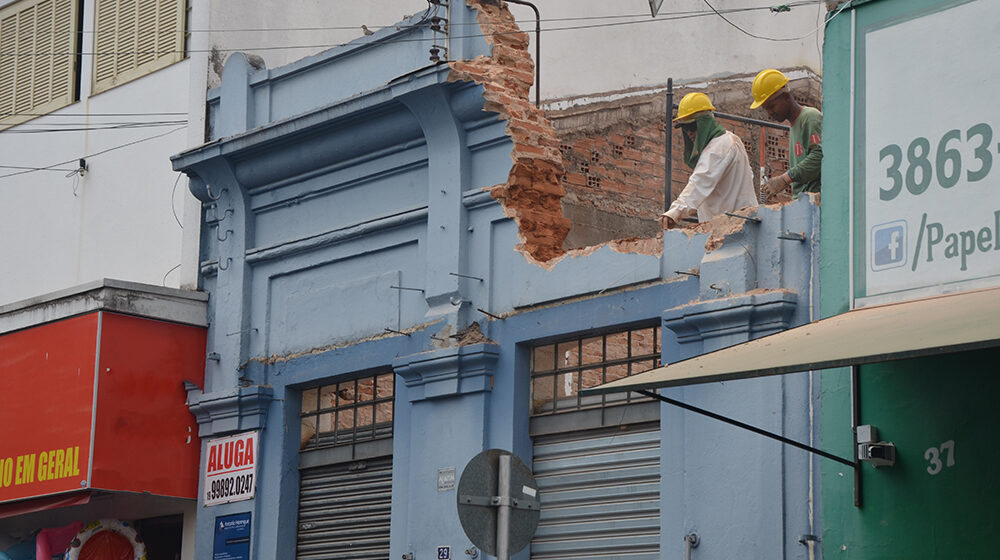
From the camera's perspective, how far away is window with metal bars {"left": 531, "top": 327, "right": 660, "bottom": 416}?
1221 cm

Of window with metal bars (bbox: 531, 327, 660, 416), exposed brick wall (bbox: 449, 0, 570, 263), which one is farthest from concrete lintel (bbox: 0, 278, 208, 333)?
window with metal bars (bbox: 531, 327, 660, 416)

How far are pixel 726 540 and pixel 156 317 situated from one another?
6753 millimetres

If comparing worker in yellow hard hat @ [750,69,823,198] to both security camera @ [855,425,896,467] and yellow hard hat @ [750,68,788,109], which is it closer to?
yellow hard hat @ [750,68,788,109]

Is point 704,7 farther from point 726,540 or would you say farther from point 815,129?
point 726,540

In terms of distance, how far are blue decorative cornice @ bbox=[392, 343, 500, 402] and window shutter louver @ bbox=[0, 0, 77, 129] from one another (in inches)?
300

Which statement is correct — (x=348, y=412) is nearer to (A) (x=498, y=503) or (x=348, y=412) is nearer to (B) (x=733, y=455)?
(B) (x=733, y=455)

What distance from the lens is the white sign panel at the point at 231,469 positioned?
1490 centimetres

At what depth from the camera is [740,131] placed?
17.2 meters

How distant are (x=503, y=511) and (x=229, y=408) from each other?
20.4 ft

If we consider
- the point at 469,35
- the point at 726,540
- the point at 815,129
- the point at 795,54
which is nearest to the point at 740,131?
the point at 795,54

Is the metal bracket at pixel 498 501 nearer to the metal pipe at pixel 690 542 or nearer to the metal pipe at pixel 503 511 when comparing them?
the metal pipe at pixel 503 511

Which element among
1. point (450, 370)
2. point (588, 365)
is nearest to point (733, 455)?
point (588, 365)

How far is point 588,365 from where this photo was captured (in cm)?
1238

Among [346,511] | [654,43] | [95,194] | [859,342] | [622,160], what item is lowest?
[346,511]
